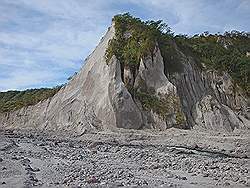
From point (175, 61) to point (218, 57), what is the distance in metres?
7.78

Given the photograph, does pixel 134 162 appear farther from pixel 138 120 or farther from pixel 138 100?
pixel 138 100

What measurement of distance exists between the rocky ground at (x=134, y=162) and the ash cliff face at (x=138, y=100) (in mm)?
2666

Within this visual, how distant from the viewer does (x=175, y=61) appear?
37094 millimetres

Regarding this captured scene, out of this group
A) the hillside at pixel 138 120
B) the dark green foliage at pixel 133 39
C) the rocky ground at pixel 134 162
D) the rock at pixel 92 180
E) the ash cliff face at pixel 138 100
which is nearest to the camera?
the rock at pixel 92 180

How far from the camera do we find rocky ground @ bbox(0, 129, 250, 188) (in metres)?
12.3

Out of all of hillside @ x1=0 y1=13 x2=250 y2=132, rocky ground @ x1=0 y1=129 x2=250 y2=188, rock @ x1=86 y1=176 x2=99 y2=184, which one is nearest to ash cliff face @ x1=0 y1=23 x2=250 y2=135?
hillside @ x1=0 y1=13 x2=250 y2=132

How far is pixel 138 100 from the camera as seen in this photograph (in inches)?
1217

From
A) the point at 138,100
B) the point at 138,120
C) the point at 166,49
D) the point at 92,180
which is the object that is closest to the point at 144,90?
the point at 138,100

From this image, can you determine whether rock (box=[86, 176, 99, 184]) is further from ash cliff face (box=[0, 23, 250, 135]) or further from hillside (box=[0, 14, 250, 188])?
ash cliff face (box=[0, 23, 250, 135])

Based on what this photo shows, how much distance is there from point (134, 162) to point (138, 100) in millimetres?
14187

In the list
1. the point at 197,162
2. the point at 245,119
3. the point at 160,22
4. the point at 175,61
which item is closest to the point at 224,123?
the point at 245,119

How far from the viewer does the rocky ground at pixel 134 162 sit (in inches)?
483

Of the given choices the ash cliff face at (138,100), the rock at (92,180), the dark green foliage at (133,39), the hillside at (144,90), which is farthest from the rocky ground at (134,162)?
the dark green foliage at (133,39)

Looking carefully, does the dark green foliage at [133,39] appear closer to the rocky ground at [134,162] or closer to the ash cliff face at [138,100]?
the ash cliff face at [138,100]
